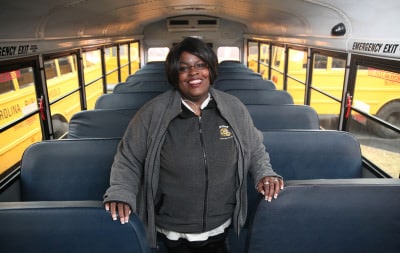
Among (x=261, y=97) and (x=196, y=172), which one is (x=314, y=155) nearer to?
(x=196, y=172)

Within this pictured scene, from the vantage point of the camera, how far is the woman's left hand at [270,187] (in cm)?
139

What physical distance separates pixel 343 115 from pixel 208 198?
262cm

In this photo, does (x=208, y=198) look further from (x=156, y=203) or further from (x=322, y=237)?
(x=322, y=237)

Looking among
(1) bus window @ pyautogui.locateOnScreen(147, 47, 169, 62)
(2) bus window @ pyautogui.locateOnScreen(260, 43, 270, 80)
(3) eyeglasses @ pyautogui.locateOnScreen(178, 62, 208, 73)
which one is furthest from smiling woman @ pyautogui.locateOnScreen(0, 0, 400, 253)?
(1) bus window @ pyautogui.locateOnScreen(147, 47, 169, 62)

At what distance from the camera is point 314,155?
7.68 feet

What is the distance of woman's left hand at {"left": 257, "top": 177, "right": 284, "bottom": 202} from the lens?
4.56ft

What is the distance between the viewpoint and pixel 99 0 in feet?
11.3

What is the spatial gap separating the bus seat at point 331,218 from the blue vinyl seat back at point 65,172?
1.16m

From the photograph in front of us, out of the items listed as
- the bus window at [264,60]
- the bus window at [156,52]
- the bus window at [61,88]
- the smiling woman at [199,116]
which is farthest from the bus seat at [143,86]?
the bus window at [156,52]

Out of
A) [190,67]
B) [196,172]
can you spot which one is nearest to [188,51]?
[190,67]

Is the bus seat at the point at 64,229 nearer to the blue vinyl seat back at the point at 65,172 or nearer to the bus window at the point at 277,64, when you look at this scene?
the blue vinyl seat back at the point at 65,172

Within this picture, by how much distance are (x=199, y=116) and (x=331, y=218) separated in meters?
0.75

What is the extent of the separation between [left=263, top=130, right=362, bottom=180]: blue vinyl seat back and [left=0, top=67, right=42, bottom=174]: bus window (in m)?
2.63

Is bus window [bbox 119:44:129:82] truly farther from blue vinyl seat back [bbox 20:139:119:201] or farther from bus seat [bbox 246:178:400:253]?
bus seat [bbox 246:178:400:253]
